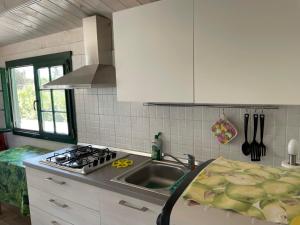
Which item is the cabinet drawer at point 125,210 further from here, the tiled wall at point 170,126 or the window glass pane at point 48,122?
the window glass pane at point 48,122

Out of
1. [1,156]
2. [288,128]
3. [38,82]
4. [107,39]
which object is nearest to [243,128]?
[288,128]

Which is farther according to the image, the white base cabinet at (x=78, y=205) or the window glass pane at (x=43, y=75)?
the window glass pane at (x=43, y=75)

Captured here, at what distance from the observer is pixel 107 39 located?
1921 millimetres

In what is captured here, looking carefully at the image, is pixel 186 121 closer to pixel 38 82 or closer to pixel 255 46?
pixel 255 46

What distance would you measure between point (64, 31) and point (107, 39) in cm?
67

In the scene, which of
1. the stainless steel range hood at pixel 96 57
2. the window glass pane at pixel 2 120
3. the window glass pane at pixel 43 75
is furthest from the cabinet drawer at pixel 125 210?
the window glass pane at pixel 2 120

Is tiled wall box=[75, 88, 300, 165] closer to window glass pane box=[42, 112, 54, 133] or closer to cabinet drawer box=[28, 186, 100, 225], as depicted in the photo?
window glass pane box=[42, 112, 54, 133]

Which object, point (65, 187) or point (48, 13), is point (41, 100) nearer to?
point (48, 13)

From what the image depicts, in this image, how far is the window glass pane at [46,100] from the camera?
8.72 feet

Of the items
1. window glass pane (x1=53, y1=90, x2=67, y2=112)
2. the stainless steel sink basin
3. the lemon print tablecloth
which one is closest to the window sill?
window glass pane (x1=53, y1=90, x2=67, y2=112)

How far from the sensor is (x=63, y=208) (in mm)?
1690

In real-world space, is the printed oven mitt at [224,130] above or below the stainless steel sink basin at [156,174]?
above

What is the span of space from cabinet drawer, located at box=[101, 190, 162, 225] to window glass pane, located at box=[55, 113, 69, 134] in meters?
1.30

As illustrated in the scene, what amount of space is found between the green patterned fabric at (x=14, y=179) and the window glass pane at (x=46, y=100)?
51 cm
